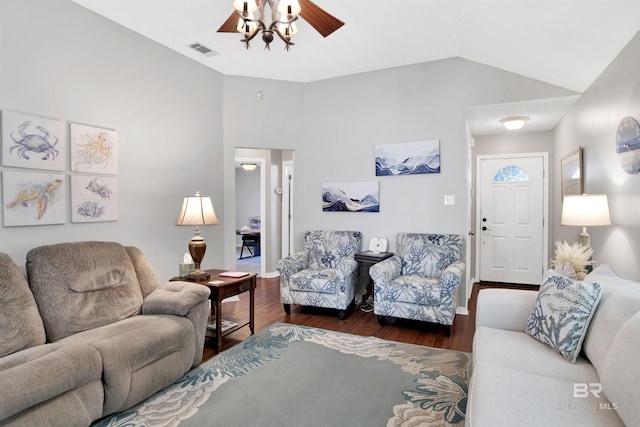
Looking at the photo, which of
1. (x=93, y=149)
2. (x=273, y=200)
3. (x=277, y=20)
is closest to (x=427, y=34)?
(x=277, y=20)

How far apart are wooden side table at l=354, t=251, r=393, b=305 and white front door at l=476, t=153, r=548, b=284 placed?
220cm

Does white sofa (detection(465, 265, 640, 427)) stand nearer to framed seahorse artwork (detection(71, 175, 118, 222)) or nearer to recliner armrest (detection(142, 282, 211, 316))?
recliner armrest (detection(142, 282, 211, 316))

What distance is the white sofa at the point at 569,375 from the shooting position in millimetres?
1207

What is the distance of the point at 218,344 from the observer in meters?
2.85

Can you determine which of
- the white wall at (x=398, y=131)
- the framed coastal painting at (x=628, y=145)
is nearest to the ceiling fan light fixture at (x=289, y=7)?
the framed coastal painting at (x=628, y=145)

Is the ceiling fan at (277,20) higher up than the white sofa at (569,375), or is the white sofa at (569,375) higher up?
the ceiling fan at (277,20)

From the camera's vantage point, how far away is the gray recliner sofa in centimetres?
160

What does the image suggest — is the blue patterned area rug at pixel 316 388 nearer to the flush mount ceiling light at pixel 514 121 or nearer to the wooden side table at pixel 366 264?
the wooden side table at pixel 366 264

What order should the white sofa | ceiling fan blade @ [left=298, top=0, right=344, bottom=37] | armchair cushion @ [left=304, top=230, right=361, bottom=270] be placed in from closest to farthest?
the white sofa, ceiling fan blade @ [left=298, top=0, right=344, bottom=37], armchair cushion @ [left=304, top=230, right=361, bottom=270]

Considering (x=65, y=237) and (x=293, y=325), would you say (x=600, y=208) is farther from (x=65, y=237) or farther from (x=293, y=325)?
(x=65, y=237)

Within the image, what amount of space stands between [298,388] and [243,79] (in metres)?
3.65

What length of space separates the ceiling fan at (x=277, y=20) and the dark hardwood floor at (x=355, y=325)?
7.98ft

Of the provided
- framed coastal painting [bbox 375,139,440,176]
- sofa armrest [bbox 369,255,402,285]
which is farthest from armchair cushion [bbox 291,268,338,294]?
framed coastal painting [bbox 375,139,440,176]

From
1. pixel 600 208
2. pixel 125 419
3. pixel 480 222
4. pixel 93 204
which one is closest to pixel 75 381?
pixel 125 419
